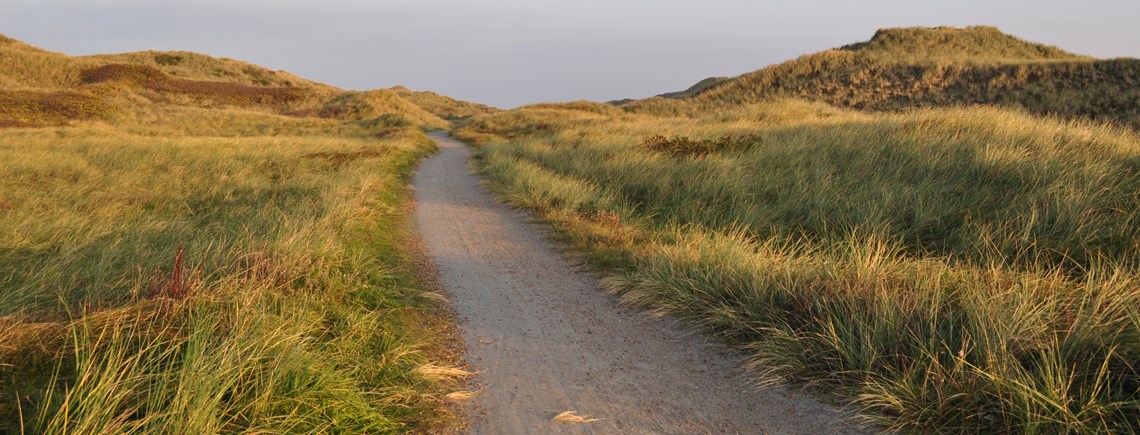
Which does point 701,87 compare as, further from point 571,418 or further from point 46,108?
point 571,418

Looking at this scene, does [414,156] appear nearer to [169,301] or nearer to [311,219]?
[311,219]

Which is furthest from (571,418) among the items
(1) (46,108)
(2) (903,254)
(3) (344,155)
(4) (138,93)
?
(4) (138,93)

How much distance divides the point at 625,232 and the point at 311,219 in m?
3.70

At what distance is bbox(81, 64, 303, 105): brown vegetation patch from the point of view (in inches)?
1700

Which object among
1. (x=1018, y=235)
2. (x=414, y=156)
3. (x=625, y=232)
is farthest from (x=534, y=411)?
(x=414, y=156)

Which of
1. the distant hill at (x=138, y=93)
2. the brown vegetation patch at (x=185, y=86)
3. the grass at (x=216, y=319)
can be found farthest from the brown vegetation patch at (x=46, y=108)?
the grass at (x=216, y=319)

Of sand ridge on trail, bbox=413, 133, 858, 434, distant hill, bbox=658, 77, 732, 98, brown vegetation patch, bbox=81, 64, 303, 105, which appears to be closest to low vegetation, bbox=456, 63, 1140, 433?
sand ridge on trail, bbox=413, 133, 858, 434

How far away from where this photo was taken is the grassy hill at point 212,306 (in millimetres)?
2422

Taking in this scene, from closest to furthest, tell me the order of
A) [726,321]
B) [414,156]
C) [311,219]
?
[726,321] → [311,219] → [414,156]

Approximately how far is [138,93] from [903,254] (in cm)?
4825

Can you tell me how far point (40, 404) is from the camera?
7.47 feet

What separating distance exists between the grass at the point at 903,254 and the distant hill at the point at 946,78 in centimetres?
1231

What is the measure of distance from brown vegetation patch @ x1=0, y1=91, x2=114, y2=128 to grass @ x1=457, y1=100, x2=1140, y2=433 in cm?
2616

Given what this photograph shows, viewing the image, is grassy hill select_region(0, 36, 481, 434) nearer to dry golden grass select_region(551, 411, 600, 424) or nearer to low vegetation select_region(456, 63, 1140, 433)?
dry golden grass select_region(551, 411, 600, 424)
